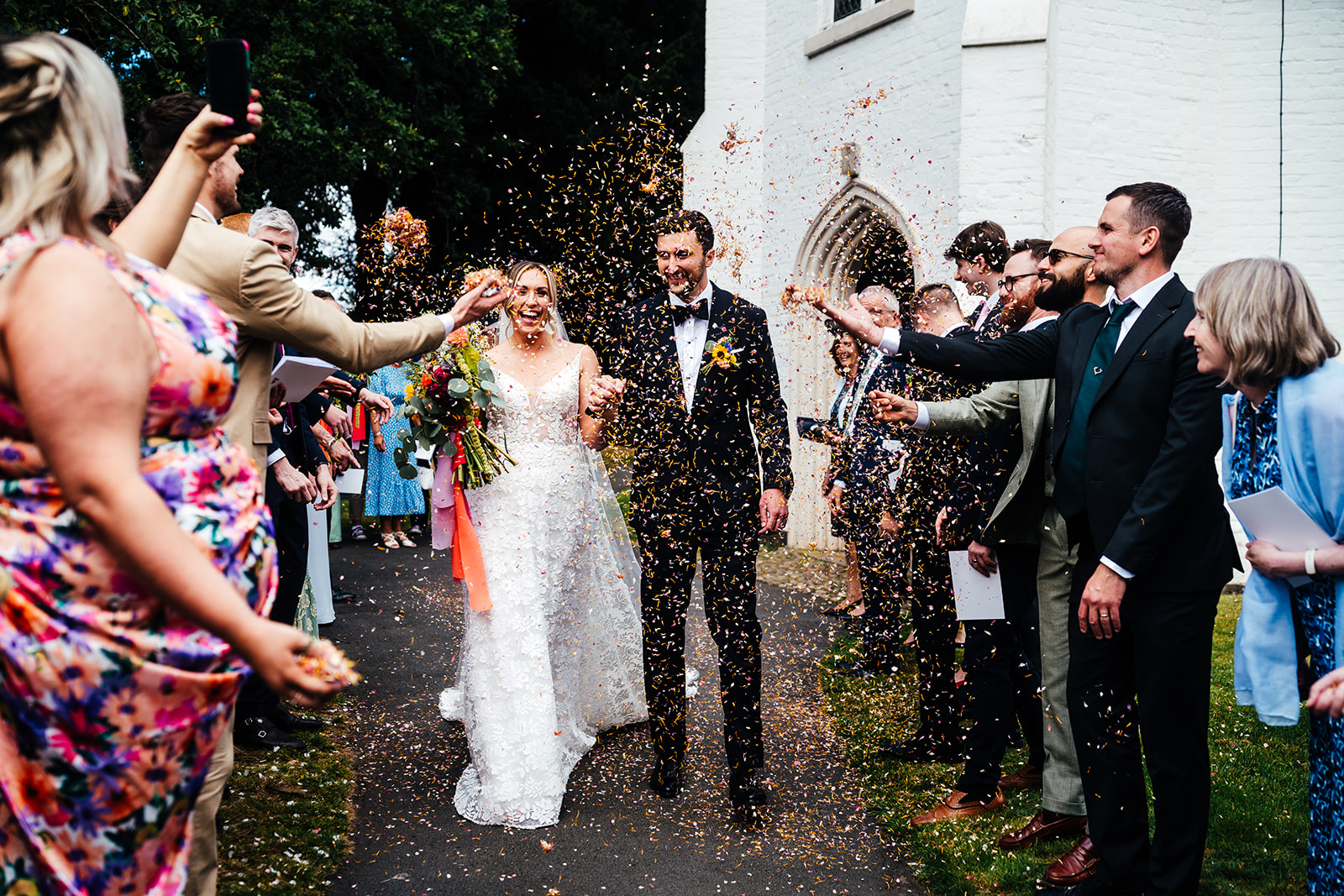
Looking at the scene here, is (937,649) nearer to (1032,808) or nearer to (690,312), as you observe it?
(1032,808)

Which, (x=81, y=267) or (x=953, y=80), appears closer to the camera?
(x=81, y=267)

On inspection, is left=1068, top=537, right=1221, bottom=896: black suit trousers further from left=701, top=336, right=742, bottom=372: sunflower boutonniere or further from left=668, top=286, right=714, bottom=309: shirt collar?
left=668, top=286, right=714, bottom=309: shirt collar

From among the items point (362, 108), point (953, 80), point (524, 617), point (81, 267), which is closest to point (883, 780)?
point (524, 617)

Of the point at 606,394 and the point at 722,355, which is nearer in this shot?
the point at 722,355

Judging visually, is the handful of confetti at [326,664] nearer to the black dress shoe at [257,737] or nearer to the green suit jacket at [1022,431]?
the green suit jacket at [1022,431]

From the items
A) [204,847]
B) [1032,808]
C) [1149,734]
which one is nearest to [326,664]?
[204,847]

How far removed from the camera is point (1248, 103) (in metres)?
9.36

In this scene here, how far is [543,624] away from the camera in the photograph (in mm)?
4875

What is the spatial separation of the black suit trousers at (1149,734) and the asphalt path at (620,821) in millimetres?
885

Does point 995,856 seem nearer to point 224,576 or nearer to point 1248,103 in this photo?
point 224,576

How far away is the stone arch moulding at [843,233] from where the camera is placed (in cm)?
1024

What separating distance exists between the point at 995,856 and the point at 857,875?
59 centimetres

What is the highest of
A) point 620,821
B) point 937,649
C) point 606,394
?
point 606,394

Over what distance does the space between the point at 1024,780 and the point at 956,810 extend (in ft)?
1.89
